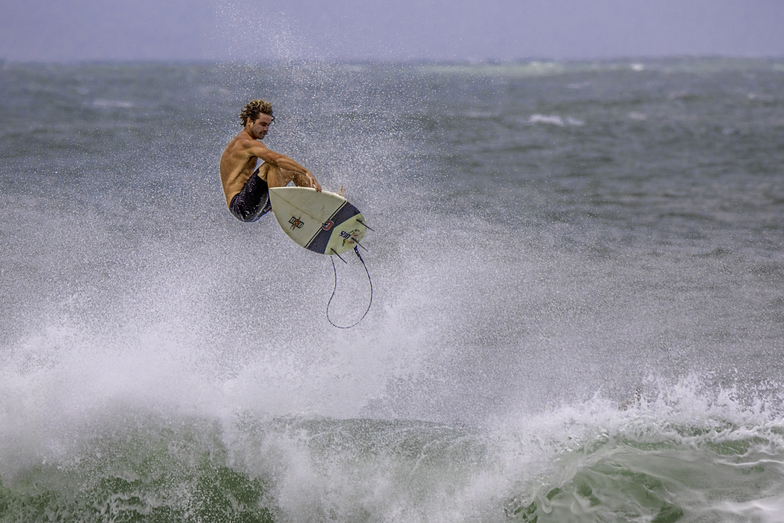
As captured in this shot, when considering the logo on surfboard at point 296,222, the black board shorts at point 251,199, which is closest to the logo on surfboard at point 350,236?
the logo on surfboard at point 296,222

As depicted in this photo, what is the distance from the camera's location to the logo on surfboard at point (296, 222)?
518 cm

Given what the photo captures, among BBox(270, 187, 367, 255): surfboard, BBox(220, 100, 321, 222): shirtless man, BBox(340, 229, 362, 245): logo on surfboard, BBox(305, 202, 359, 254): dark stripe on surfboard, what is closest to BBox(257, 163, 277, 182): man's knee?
BBox(220, 100, 321, 222): shirtless man

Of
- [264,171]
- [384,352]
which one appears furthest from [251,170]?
[384,352]

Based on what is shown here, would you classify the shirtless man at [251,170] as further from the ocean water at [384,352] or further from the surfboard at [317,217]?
the ocean water at [384,352]

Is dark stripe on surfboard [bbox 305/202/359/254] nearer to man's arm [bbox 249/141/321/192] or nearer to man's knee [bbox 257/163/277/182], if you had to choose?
man's arm [bbox 249/141/321/192]

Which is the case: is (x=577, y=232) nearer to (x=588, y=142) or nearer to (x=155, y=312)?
(x=155, y=312)

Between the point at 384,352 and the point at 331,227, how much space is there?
68.4 inches

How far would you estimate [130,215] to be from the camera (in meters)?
9.36

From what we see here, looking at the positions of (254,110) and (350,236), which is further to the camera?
(350,236)

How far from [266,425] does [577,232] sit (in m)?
6.38

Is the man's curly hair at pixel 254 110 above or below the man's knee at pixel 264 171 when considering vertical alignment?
above

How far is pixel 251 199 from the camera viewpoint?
5273 mm

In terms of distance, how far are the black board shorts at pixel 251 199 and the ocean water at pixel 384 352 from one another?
164 cm

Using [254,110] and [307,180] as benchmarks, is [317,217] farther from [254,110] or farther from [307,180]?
[254,110]
